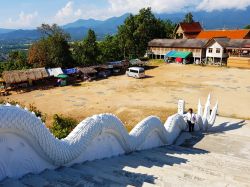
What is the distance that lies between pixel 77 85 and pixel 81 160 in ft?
104

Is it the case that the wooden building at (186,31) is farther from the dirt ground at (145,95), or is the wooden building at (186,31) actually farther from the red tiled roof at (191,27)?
the dirt ground at (145,95)

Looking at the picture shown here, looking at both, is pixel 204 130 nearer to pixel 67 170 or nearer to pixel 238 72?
pixel 67 170

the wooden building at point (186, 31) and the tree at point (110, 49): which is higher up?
the wooden building at point (186, 31)

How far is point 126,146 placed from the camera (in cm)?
746

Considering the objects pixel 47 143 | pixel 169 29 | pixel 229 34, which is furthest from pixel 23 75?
pixel 169 29

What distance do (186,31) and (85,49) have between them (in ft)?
88.8

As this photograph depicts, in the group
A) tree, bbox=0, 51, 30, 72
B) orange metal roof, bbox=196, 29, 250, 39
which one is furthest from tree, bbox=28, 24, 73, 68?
orange metal roof, bbox=196, 29, 250, 39

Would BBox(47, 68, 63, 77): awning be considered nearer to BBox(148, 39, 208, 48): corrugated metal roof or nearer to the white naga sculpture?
BBox(148, 39, 208, 48): corrugated metal roof

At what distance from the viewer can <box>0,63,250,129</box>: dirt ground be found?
1022 inches

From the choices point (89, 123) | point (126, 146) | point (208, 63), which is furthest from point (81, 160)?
point (208, 63)

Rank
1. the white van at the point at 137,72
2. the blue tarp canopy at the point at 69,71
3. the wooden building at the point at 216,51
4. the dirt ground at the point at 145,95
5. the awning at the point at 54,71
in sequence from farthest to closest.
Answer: the wooden building at the point at 216,51, the white van at the point at 137,72, the blue tarp canopy at the point at 69,71, the awning at the point at 54,71, the dirt ground at the point at 145,95

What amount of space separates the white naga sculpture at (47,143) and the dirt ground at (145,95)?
15.0 metres

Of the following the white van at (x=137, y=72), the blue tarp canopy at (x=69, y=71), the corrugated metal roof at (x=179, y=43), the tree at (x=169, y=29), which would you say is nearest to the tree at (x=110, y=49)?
the corrugated metal roof at (x=179, y=43)

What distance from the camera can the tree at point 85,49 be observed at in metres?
44.0
